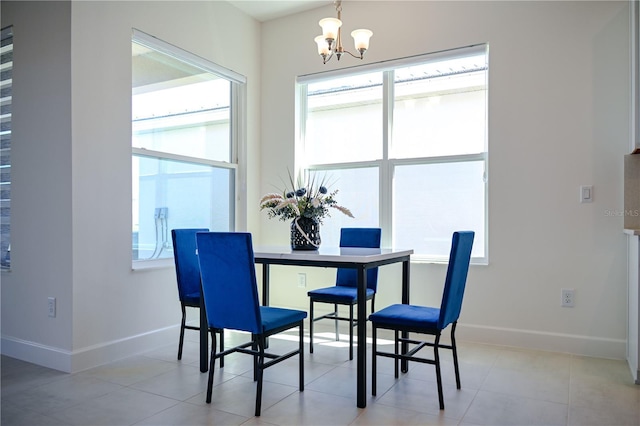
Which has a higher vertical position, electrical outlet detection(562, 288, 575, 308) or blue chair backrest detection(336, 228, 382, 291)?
blue chair backrest detection(336, 228, 382, 291)

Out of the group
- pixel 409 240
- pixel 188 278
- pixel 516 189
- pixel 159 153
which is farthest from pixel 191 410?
pixel 516 189

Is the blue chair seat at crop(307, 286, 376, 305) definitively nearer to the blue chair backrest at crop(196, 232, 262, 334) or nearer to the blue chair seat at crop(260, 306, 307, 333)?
the blue chair seat at crop(260, 306, 307, 333)

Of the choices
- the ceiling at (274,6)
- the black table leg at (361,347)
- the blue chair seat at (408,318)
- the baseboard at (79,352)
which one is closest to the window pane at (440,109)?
the ceiling at (274,6)

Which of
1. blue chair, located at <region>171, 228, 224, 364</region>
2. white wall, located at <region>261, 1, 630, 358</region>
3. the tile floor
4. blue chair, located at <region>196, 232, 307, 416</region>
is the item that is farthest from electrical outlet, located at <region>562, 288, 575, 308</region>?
blue chair, located at <region>171, 228, 224, 364</region>

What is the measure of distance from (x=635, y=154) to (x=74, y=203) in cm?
365

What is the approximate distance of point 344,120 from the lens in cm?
432

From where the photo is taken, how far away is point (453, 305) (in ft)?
7.88

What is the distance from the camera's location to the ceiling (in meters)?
4.17

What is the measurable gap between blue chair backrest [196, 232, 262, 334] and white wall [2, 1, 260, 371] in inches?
43.2

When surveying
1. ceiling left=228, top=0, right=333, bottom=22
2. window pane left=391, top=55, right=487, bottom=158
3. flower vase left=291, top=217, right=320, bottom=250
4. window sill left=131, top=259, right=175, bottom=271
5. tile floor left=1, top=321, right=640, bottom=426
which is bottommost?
tile floor left=1, top=321, right=640, bottom=426

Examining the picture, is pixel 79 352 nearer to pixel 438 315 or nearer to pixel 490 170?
pixel 438 315

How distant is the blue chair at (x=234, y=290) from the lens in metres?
2.21

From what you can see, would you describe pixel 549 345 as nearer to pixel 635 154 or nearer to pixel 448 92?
pixel 635 154

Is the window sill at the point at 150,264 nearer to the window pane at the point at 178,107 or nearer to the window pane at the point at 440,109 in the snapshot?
the window pane at the point at 178,107
